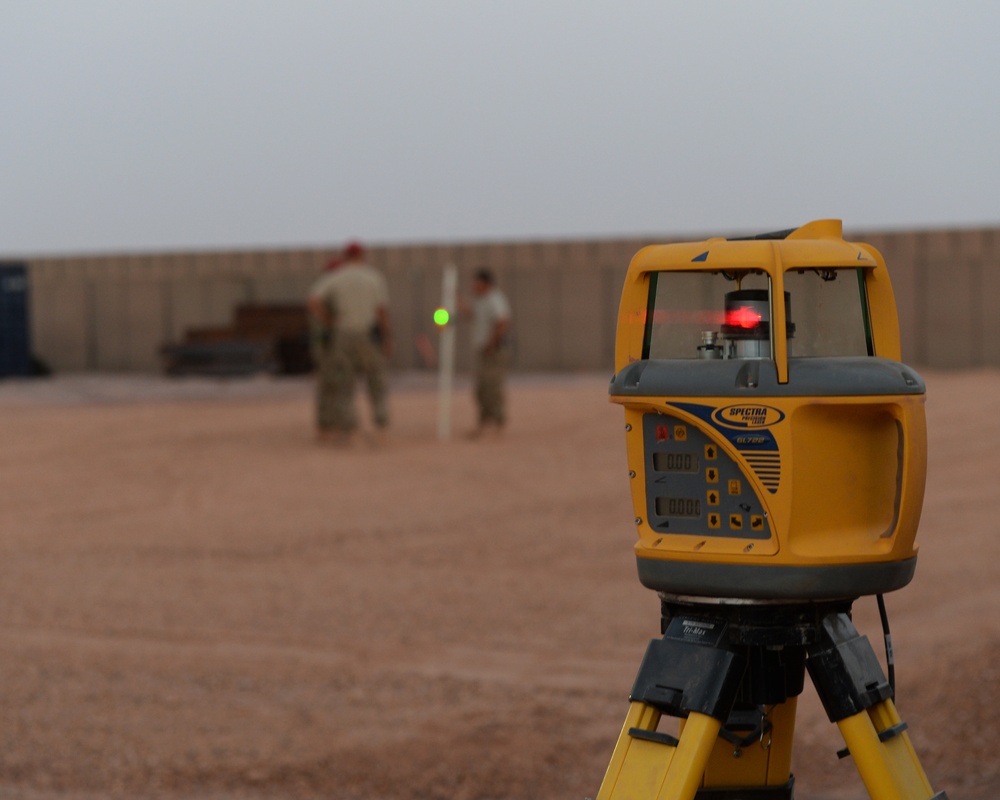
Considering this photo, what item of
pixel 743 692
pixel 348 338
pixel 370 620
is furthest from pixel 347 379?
pixel 743 692

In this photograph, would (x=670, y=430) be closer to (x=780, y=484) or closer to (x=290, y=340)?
(x=780, y=484)

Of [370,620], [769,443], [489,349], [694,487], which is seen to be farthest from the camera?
[489,349]

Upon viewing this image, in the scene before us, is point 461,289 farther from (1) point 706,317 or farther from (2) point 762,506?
(2) point 762,506

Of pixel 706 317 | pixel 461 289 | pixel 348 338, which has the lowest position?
pixel 348 338

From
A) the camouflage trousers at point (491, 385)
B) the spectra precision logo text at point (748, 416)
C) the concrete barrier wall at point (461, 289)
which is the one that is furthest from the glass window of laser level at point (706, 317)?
the concrete barrier wall at point (461, 289)

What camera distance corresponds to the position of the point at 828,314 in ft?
7.68

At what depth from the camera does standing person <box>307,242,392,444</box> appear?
12.8 m

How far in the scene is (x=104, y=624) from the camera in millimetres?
6840

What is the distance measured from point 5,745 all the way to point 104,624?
1908 millimetres

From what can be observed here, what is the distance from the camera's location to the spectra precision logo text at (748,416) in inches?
78.7

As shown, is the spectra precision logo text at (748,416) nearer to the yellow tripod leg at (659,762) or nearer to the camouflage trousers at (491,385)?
the yellow tripod leg at (659,762)

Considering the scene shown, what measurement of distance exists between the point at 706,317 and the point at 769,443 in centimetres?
36

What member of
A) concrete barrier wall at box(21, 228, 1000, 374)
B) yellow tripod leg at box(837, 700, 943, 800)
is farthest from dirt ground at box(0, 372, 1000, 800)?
concrete barrier wall at box(21, 228, 1000, 374)

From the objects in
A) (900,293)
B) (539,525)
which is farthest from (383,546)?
(900,293)
